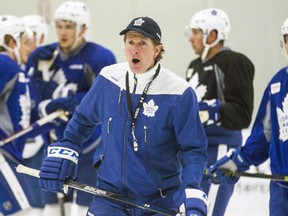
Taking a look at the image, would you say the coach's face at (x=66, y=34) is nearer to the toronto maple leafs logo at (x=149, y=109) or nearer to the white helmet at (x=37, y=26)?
the white helmet at (x=37, y=26)

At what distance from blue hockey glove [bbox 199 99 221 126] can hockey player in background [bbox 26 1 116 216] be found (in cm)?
67

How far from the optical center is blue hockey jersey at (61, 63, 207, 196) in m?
3.25

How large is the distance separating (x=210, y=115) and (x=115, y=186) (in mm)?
1509

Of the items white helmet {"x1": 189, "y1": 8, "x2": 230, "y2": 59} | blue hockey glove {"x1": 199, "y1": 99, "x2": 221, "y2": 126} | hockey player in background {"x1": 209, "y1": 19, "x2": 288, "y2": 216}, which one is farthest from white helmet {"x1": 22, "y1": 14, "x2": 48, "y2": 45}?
hockey player in background {"x1": 209, "y1": 19, "x2": 288, "y2": 216}

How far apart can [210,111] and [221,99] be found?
135 millimetres

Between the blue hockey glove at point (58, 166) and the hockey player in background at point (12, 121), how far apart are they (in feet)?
4.64

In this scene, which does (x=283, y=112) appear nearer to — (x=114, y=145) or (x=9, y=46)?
(x=114, y=145)

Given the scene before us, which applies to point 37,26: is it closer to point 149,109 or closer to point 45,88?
point 45,88

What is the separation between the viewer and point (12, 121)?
16.2 feet

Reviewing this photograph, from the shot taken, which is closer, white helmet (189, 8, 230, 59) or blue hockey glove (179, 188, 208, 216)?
blue hockey glove (179, 188, 208, 216)

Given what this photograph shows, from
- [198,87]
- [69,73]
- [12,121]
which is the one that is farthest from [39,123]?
[198,87]

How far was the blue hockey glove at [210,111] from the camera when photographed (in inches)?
185

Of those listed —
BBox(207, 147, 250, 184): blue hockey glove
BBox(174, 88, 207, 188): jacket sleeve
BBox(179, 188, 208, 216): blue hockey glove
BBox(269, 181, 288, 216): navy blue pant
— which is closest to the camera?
BBox(179, 188, 208, 216): blue hockey glove

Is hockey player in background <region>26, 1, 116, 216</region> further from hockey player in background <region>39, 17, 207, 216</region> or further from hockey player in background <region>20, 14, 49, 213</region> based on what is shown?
hockey player in background <region>39, 17, 207, 216</region>
